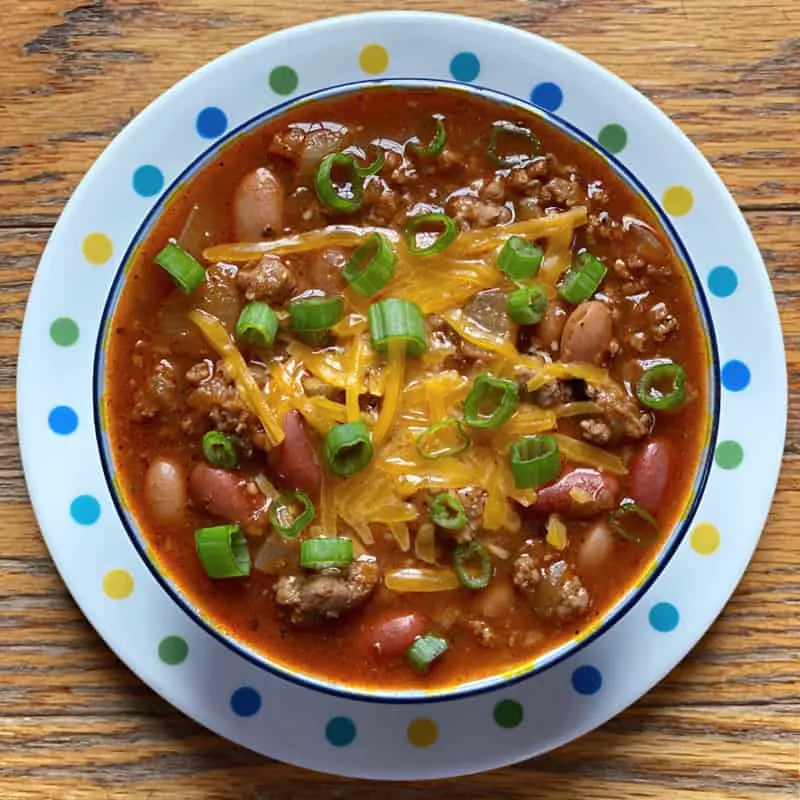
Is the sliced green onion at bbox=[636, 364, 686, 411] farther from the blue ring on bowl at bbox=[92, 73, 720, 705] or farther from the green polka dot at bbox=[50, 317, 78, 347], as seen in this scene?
the green polka dot at bbox=[50, 317, 78, 347]

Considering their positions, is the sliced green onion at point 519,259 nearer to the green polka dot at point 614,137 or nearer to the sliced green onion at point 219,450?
the green polka dot at point 614,137

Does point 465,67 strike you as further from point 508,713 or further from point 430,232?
point 508,713

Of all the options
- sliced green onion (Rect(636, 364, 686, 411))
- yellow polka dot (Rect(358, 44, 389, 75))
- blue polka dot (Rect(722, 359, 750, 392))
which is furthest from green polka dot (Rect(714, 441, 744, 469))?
yellow polka dot (Rect(358, 44, 389, 75))

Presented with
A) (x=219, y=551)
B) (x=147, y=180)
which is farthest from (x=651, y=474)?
(x=147, y=180)

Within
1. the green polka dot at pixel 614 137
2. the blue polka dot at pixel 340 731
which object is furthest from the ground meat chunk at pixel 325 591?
the green polka dot at pixel 614 137

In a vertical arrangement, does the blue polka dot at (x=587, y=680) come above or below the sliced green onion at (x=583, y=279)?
below

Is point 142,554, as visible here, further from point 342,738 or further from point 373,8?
point 373,8

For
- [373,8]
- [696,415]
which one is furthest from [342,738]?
Answer: [373,8]
